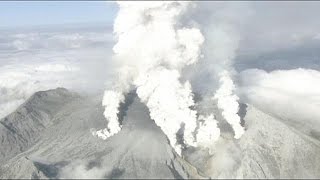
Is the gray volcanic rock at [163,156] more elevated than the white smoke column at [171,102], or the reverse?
the white smoke column at [171,102]

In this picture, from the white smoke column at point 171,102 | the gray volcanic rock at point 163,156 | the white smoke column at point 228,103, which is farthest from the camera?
the white smoke column at point 228,103

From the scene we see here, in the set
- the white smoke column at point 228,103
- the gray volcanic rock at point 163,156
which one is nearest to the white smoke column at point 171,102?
the gray volcanic rock at point 163,156

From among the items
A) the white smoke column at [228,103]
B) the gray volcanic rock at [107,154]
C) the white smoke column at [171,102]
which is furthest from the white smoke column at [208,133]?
the gray volcanic rock at [107,154]

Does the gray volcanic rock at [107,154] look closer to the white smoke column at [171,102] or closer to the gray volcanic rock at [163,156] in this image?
the gray volcanic rock at [163,156]

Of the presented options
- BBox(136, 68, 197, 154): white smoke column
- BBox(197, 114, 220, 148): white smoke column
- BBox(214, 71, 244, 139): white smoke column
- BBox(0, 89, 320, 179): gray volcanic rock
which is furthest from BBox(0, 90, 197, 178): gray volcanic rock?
BBox(214, 71, 244, 139): white smoke column

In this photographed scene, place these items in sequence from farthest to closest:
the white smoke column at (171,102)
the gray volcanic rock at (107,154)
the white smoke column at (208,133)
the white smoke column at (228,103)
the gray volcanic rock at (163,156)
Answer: the white smoke column at (228,103) < the white smoke column at (208,133) < the white smoke column at (171,102) < the gray volcanic rock at (163,156) < the gray volcanic rock at (107,154)

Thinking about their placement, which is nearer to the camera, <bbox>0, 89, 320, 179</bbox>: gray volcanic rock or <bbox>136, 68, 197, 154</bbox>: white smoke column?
<bbox>0, 89, 320, 179</bbox>: gray volcanic rock

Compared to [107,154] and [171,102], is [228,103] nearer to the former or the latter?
[171,102]

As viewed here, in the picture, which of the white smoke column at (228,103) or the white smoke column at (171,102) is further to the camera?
the white smoke column at (228,103)

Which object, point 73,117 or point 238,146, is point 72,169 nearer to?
point 238,146

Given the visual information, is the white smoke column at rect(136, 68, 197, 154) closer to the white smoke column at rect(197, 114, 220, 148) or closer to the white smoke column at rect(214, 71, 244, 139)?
the white smoke column at rect(197, 114, 220, 148)

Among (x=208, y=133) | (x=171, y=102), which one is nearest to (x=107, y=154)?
(x=171, y=102)
